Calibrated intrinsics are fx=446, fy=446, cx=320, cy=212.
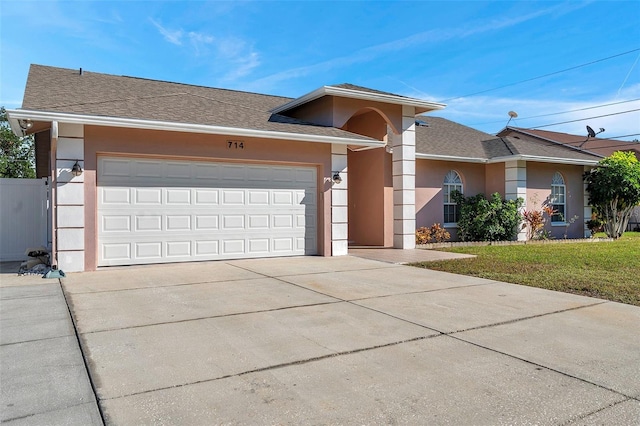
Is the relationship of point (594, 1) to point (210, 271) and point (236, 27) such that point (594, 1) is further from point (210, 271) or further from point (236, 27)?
point (210, 271)

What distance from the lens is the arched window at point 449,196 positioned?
16.5 m

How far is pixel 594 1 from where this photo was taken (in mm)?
16469

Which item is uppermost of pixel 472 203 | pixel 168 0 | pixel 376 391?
pixel 168 0

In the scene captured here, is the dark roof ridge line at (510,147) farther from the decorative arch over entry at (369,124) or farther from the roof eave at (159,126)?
the roof eave at (159,126)

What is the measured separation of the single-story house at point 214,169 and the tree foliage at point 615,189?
4368mm

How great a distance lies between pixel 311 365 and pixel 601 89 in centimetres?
3421

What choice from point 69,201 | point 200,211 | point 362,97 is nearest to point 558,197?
point 362,97

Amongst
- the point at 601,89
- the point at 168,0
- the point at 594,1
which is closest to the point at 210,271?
the point at 168,0

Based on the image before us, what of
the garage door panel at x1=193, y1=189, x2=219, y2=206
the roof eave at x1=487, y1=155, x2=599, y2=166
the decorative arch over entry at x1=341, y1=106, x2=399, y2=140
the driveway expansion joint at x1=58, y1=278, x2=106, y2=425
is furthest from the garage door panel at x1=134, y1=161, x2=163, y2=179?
the roof eave at x1=487, y1=155, x2=599, y2=166

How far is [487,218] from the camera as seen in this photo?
15.8m

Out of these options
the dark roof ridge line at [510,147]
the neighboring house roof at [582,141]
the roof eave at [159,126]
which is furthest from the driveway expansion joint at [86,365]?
A: the neighboring house roof at [582,141]

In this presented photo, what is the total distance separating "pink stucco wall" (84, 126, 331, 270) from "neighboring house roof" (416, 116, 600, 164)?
4713 mm

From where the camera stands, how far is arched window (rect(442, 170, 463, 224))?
16547mm

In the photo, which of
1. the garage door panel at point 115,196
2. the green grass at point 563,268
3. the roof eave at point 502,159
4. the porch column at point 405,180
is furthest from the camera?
the roof eave at point 502,159
